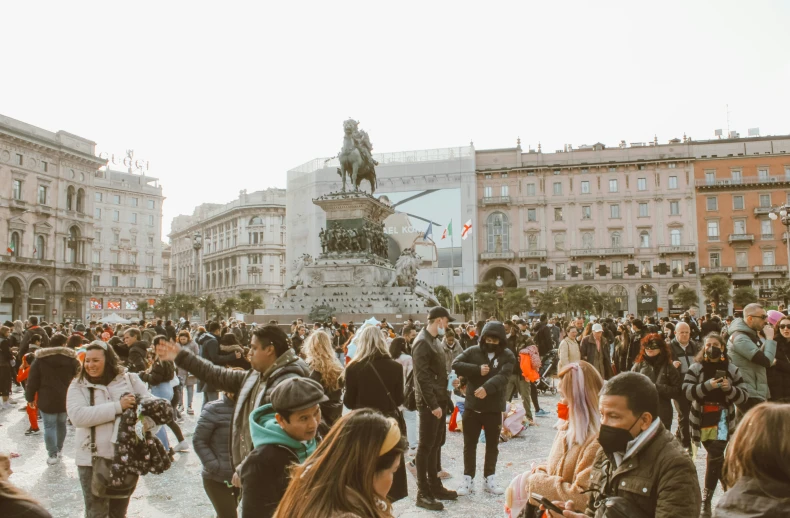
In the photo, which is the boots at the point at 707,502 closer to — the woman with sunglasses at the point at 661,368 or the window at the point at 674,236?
the woman with sunglasses at the point at 661,368

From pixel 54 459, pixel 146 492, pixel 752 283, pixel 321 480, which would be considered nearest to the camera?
pixel 321 480

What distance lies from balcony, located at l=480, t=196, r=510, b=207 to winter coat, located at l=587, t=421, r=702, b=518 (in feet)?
205

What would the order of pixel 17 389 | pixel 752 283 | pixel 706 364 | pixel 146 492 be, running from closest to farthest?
1. pixel 706 364
2. pixel 146 492
3. pixel 17 389
4. pixel 752 283

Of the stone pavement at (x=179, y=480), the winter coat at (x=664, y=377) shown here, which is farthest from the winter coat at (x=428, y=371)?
the winter coat at (x=664, y=377)

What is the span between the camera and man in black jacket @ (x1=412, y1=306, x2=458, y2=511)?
6.35m

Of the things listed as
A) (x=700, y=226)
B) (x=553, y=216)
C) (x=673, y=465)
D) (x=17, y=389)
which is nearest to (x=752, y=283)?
(x=700, y=226)

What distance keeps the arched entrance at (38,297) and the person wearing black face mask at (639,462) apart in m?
61.5

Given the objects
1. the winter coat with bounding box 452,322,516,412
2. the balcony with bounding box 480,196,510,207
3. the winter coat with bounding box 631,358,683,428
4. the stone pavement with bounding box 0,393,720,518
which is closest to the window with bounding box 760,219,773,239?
the balcony with bounding box 480,196,510,207

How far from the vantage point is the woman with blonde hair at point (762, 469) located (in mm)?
2270

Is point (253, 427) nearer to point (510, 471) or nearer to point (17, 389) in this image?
point (510, 471)

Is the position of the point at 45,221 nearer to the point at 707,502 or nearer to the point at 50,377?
the point at 50,377

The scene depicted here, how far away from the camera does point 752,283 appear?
199 ft

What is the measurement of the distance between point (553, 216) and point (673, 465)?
64150mm

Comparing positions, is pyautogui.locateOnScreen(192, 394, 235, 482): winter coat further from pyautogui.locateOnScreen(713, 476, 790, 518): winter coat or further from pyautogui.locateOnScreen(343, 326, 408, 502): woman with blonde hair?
pyautogui.locateOnScreen(713, 476, 790, 518): winter coat
